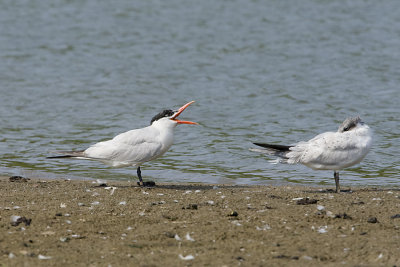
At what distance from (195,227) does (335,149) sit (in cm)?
234

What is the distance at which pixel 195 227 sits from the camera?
509 centimetres

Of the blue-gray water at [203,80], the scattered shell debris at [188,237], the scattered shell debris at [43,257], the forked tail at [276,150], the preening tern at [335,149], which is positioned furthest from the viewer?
the blue-gray water at [203,80]

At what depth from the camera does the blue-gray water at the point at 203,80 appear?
8.49 m

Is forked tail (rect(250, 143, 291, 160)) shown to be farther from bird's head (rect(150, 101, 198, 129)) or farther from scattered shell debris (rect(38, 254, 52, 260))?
scattered shell debris (rect(38, 254, 52, 260))

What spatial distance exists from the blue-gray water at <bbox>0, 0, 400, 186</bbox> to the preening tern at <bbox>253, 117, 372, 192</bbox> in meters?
0.74

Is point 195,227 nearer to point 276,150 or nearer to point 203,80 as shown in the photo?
point 276,150

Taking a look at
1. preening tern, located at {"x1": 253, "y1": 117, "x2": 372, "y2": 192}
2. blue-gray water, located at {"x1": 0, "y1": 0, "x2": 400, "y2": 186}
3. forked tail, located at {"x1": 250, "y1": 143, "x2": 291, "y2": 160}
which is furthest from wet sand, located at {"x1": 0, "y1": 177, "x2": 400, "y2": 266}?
blue-gray water, located at {"x1": 0, "y1": 0, "x2": 400, "y2": 186}

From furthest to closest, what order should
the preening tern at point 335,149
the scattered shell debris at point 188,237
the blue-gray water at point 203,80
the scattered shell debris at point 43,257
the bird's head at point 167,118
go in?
the blue-gray water at point 203,80, the bird's head at point 167,118, the preening tern at point 335,149, the scattered shell debris at point 188,237, the scattered shell debris at point 43,257

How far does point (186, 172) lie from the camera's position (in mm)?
8086

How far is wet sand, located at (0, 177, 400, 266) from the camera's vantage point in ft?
14.5

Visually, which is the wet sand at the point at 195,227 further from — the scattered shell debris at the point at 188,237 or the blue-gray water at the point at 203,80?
the blue-gray water at the point at 203,80

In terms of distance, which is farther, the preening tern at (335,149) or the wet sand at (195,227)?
the preening tern at (335,149)

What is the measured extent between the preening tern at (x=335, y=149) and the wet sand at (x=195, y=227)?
1.10 feet

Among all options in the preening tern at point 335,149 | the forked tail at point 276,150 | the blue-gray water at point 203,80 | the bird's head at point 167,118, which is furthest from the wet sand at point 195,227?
the blue-gray water at point 203,80
